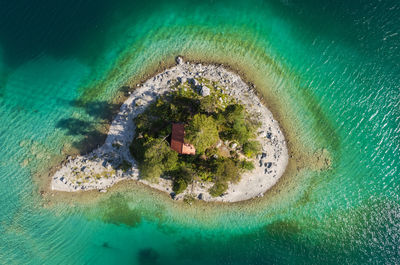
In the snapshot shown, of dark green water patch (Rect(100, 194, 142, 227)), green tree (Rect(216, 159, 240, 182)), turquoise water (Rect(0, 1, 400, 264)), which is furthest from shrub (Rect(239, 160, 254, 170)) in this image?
dark green water patch (Rect(100, 194, 142, 227))

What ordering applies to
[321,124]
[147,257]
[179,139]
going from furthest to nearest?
[147,257] → [321,124] → [179,139]

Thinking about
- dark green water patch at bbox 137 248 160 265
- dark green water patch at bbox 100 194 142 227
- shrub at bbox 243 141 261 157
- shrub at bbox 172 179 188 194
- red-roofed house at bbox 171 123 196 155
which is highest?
shrub at bbox 243 141 261 157

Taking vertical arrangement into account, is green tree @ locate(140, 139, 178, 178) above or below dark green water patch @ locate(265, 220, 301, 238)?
above

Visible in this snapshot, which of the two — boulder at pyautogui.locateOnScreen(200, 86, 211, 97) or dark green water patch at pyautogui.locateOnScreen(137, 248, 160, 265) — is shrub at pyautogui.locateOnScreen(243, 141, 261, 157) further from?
dark green water patch at pyautogui.locateOnScreen(137, 248, 160, 265)

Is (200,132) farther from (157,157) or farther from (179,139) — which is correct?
(157,157)

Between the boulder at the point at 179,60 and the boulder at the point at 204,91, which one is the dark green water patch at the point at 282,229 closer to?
the boulder at the point at 204,91

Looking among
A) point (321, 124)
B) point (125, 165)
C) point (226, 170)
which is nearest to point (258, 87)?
point (321, 124)
